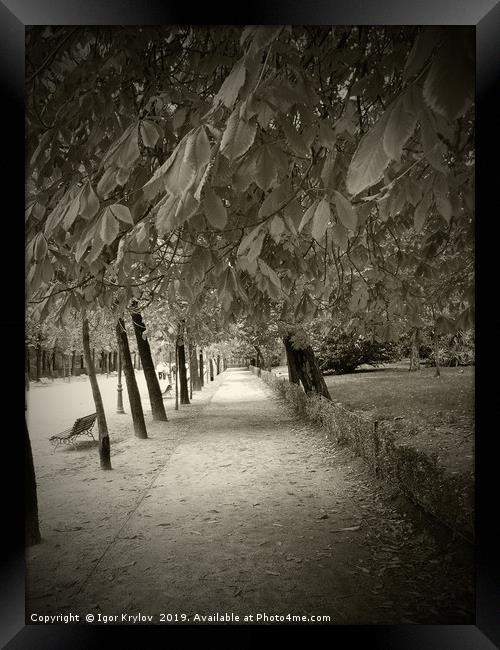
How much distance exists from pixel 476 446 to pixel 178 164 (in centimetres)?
226

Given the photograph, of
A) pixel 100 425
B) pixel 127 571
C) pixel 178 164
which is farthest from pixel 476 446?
pixel 100 425

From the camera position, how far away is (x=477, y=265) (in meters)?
2.40

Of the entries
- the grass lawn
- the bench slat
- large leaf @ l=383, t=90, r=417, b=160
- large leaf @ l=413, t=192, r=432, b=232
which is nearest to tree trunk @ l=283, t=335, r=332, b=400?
the grass lawn

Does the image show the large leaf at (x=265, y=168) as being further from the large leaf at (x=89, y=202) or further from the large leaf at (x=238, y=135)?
the large leaf at (x=89, y=202)

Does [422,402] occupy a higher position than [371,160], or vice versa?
[371,160]

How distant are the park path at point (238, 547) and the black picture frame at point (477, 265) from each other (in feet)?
1.17

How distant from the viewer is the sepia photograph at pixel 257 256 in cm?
141

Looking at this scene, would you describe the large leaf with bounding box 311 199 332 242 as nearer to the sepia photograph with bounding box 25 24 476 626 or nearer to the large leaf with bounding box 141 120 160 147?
the sepia photograph with bounding box 25 24 476 626

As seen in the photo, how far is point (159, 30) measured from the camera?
8.66 ft

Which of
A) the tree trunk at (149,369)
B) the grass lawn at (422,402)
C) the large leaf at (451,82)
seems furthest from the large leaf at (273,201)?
the tree trunk at (149,369)

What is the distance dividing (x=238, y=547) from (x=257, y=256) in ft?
11.1

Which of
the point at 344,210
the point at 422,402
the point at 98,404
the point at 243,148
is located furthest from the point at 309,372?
the point at 243,148

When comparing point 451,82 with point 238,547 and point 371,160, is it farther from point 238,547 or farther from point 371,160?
point 238,547
